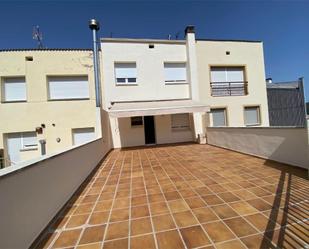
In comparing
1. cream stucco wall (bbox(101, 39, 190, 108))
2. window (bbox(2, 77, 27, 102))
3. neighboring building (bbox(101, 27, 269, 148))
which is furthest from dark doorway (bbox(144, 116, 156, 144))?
window (bbox(2, 77, 27, 102))

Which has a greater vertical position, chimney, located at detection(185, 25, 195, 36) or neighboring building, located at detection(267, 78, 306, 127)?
chimney, located at detection(185, 25, 195, 36)

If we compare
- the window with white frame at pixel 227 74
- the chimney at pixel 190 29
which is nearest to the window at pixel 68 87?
the chimney at pixel 190 29

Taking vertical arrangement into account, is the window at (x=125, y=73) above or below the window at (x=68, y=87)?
above

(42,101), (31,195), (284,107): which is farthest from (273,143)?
(42,101)

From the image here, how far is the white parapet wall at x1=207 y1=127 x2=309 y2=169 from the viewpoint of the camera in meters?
7.40

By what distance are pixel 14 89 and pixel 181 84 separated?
53.0ft

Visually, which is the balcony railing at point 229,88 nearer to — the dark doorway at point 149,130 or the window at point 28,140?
the dark doorway at point 149,130

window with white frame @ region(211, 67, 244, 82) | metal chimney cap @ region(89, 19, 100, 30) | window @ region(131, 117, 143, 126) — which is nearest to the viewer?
metal chimney cap @ region(89, 19, 100, 30)

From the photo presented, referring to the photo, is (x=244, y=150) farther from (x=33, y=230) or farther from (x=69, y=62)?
(x=69, y=62)

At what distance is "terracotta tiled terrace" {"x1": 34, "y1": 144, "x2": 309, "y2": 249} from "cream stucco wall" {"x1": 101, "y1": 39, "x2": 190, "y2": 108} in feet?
35.3

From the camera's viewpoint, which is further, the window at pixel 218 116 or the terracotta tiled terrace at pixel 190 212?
the window at pixel 218 116

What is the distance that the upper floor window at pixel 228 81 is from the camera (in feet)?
62.2

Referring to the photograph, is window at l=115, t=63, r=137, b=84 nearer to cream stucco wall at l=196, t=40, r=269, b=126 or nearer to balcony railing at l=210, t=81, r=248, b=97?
cream stucco wall at l=196, t=40, r=269, b=126

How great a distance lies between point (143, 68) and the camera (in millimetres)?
17391
